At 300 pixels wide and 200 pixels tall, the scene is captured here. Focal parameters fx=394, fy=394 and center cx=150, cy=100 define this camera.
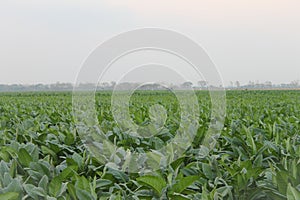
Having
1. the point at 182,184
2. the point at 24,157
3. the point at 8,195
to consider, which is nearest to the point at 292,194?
the point at 182,184

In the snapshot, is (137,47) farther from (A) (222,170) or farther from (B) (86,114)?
(B) (86,114)

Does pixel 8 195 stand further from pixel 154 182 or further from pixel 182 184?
pixel 182 184

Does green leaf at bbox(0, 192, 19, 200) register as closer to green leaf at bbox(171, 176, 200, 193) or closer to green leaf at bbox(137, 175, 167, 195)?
green leaf at bbox(137, 175, 167, 195)

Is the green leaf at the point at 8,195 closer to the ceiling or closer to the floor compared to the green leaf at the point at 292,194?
closer to the floor

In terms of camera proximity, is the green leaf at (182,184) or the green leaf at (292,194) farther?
the green leaf at (182,184)

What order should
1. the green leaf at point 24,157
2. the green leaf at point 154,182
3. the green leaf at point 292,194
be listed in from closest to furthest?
the green leaf at point 292,194 → the green leaf at point 154,182 → the green leaf at point 24,157

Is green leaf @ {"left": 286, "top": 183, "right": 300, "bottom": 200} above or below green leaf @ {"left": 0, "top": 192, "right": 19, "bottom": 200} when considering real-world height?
above

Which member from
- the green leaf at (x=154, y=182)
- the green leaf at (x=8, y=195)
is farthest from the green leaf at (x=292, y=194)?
the green leaf at (x=8, y=195)

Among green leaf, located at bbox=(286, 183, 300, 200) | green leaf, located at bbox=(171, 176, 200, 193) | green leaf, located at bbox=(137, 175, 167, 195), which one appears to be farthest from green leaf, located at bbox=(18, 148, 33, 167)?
green leaf, located at bbox=(286, 183, 300, 200)

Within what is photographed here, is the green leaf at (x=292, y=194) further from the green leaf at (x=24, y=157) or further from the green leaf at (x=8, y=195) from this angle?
the green leaf at (x=24, y=157)

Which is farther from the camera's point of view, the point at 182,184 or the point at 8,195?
the point at 182,184

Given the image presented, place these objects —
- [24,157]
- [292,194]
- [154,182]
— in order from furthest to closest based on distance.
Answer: [24,157], [154,182], [292,194]

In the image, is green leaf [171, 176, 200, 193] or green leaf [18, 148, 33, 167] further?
green leaf [18, 148, 33, 167]

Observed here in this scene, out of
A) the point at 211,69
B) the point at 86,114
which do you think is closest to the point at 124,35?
the point at 211,69
